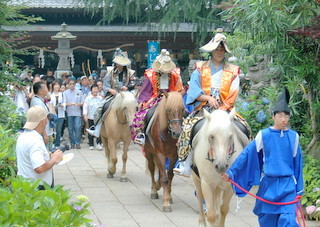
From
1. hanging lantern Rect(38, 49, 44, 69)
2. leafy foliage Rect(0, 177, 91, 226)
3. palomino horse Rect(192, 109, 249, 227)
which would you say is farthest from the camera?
hanging lantern Rect(38, 49, 44, 69)

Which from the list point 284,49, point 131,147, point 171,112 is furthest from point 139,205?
point 131,147

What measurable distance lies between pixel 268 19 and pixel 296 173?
3.43 meters

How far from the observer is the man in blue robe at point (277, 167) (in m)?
6.84

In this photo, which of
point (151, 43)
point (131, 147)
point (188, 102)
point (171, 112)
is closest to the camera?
point (188, 102)

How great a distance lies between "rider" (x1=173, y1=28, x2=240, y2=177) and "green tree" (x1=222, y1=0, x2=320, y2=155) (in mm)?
912

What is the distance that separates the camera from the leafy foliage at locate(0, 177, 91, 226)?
15.7ft

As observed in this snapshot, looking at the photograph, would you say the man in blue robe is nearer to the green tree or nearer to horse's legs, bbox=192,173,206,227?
horse's legs, bbox=192,173,206,227

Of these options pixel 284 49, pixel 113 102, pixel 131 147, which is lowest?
pixel 131 147

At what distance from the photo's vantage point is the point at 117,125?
13766 millimetres

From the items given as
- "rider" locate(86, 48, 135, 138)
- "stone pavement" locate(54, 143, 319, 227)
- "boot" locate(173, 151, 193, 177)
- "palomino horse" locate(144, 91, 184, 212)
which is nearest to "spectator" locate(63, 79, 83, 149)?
"stone pavement" locate(54, 143, 319, 227)

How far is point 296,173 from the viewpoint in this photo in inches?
273

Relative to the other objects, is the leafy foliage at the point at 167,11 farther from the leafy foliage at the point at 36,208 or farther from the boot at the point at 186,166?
the leafy foliage at the point at 36,208

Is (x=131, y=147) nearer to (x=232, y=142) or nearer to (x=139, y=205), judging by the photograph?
(x=139, y=205)

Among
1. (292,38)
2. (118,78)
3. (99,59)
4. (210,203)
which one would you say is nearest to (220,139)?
(210,203)
